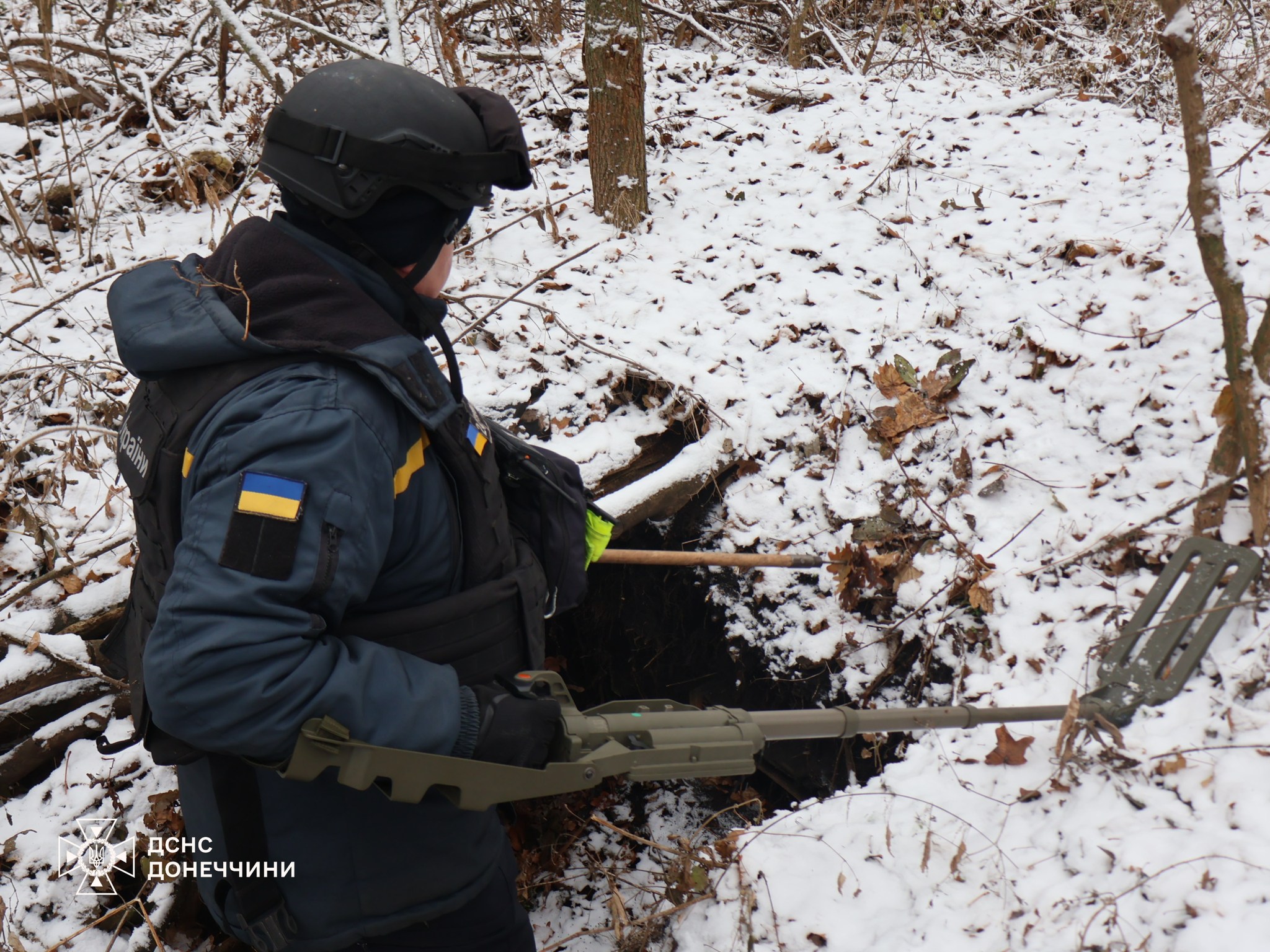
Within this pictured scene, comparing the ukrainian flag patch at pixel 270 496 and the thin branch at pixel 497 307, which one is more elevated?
the ukrainian flag patch at pixel 270 496

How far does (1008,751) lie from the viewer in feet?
8.51

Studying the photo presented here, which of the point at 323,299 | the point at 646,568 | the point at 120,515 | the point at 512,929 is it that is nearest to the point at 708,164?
the point at 646,568

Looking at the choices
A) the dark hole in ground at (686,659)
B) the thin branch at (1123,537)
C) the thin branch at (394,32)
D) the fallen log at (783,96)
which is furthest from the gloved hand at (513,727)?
the fallen log at (783,96)

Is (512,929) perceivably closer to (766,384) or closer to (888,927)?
(888,927)

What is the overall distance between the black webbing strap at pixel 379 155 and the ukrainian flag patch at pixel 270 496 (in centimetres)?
69

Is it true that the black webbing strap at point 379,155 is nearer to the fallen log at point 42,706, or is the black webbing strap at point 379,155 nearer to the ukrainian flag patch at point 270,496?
the ukrainian flag patch at point 270,496

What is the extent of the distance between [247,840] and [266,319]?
111cm

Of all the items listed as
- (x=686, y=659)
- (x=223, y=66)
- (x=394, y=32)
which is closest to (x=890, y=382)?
(x=686, y=659)

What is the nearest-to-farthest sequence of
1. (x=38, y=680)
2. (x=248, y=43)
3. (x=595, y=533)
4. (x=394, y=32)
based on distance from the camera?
(x=595, y=533), (x=38, y=680), (x=248, y=43), (x=394, y=32)

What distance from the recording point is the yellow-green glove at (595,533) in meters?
2.51

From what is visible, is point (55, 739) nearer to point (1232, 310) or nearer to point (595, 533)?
point (595, 533)

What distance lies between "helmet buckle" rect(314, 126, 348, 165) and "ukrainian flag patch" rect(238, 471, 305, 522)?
69cm

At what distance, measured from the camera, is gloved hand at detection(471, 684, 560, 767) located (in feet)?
5.76

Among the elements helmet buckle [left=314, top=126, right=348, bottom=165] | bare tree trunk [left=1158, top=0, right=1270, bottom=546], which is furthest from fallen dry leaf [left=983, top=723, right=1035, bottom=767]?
helmet buckle [left=314, top=126, right=348, bottom=165]
